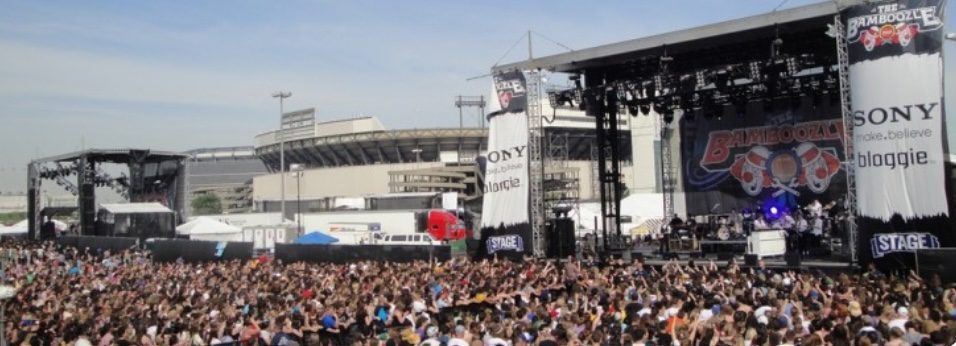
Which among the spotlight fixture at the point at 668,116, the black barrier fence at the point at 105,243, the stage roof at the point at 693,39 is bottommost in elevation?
the black barrier fence at the point at 105,243

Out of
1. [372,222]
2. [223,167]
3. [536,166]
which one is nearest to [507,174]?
[536,166]

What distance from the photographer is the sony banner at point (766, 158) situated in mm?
26141

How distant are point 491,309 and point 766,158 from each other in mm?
15153

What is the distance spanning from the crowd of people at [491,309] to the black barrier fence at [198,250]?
11.8m

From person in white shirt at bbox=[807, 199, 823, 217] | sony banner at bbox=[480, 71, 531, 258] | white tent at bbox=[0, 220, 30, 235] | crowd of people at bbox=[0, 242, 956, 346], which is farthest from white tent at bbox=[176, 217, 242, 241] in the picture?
person in white shirt at bbox=[807, 199, 823, 217]

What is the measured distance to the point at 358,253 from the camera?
98.7 feet

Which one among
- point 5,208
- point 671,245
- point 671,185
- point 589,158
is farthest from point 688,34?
point 5,208

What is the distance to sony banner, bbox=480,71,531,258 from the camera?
1042 inches

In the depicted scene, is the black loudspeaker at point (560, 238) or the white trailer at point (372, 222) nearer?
the black loudspeaker at point (560, 238)

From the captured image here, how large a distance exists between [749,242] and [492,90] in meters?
9.04

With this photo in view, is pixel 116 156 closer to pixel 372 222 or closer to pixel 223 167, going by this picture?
pixel 372 222

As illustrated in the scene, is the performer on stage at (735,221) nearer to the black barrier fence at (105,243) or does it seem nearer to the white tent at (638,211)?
the white tent at (638,211)

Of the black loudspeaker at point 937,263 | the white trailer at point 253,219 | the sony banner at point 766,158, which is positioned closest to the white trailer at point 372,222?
the white trailer at point 253,219

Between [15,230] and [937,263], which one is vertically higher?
[15,230]
